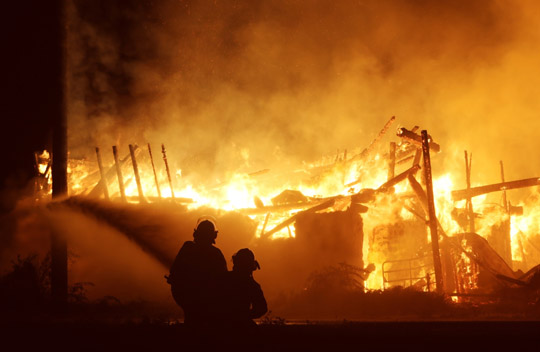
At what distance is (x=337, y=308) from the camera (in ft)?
39.9

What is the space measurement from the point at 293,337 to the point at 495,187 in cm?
1488

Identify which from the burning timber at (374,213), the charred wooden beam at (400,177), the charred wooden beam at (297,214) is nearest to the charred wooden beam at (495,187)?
the burning timber at (374,213)

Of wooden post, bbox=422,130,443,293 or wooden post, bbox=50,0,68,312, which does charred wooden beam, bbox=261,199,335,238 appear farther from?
wooden post, bbox=50,0,68,312

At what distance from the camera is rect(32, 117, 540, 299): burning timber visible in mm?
13415

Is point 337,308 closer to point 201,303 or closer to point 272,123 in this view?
point 201,303

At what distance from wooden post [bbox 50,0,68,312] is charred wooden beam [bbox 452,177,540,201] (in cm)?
1497

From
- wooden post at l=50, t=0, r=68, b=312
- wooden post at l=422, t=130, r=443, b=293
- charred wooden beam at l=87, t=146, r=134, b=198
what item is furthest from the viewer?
charred wooden beam at l=87, t=146, r=134, b=198

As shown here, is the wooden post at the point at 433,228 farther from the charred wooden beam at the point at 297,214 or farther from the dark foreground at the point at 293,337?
the dark foreground at the point at 293,337

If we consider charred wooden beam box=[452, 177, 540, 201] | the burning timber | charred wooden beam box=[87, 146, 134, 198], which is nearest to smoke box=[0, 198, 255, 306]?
the burning timber

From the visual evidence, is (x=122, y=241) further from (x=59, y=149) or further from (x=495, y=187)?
(x=495, y=187)

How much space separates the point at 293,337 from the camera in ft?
11.7

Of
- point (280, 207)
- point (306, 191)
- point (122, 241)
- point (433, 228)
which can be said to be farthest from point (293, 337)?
point (306, 191)

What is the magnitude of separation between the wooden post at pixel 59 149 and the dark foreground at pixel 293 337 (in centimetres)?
547

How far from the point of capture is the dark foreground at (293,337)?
3.21 m
